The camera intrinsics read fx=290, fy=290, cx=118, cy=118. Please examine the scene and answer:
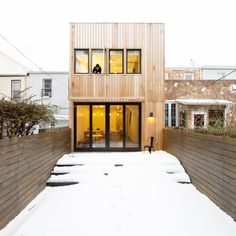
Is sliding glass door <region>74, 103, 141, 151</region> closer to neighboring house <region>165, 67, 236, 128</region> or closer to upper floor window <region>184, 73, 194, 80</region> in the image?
neighboring house <region>165, 67, 236, 128</region>

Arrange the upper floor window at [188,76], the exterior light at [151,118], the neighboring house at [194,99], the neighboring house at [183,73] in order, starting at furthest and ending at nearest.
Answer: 1. the neighboring house at [183,73]
2. the upper floor window at [188,76]
3. the neighboring house at [194,99]
4. the exterior light at [151,118]

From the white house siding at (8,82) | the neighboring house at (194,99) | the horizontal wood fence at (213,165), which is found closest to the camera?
the horizontal wood fence at (213,165)

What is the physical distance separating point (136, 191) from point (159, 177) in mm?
1433

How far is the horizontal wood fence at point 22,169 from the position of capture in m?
5.09

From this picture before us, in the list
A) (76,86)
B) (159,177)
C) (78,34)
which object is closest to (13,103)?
(159,177)

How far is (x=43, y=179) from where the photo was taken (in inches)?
316

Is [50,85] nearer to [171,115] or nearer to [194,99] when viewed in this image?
[171,115]

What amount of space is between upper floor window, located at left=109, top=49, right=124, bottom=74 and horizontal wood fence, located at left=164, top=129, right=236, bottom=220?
5391 millimetres

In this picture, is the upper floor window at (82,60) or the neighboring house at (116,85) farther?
the upper floor window at (82,60)

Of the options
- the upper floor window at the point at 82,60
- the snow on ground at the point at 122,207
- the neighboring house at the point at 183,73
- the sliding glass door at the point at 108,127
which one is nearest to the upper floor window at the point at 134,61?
the sliding glass door at the point at 108,127

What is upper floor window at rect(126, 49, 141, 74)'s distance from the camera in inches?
543

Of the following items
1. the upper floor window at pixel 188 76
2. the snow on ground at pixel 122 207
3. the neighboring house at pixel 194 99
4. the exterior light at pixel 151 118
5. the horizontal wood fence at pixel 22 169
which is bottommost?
the snow on ground at pixel 122 207

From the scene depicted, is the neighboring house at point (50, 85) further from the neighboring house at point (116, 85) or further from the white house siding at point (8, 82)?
the neighboring house at point (116, 85)

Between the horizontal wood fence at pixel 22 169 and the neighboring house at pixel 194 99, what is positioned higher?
the neighboring house at pixel 194 99
